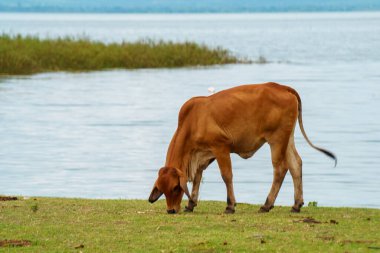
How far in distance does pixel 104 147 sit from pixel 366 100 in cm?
1490

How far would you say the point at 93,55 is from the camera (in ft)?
200

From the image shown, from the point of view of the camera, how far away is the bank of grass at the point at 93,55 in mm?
Answer: 57062

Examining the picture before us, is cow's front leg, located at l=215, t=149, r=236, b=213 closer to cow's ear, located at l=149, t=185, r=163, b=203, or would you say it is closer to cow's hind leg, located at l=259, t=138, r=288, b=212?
cow's hind leg, located at l=259, t=138, r=288, b=212

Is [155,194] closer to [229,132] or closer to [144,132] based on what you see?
[229,132]

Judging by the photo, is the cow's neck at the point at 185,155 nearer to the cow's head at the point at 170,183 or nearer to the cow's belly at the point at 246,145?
the cow's head at the point at 170,183

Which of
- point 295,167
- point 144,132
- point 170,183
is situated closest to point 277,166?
point 295,167

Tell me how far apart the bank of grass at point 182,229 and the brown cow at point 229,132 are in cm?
48

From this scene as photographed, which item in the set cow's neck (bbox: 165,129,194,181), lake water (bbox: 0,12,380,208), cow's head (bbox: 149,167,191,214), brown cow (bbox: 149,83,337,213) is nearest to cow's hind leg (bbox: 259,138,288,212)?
brown cow (bbox: 149,83,337,213)

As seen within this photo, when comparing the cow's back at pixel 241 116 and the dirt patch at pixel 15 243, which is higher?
the cow's back at pixel 241 116

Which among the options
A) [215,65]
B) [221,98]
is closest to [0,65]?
[215,65]

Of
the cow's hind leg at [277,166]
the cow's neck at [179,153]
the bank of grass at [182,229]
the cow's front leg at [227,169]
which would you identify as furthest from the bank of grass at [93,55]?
the cow's neck at [179,153]

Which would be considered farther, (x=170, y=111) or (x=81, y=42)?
(x=81, y=42)

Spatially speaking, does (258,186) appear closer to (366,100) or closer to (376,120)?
(376,120)

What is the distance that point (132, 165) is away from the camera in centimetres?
2464
